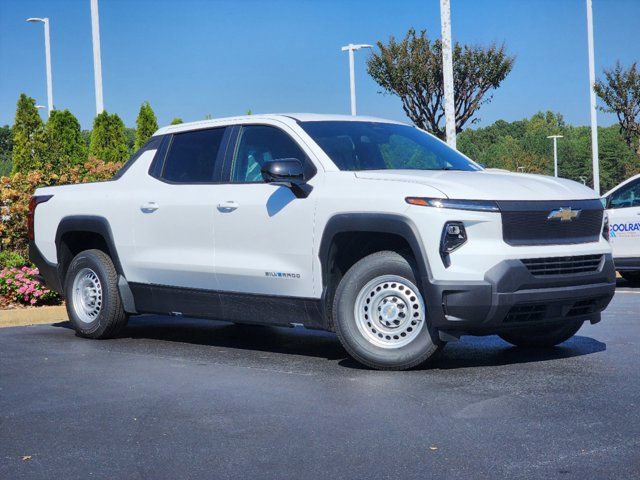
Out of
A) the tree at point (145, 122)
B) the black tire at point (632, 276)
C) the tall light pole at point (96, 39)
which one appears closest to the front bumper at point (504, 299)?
the black tire at point (632, 276)

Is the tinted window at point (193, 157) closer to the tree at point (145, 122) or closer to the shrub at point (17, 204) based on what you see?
the shrub at point (17, 204)

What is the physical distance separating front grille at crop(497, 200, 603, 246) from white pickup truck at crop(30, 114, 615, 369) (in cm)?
1

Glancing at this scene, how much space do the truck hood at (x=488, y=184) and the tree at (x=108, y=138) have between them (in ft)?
61.1

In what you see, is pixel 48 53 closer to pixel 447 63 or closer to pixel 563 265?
pixel 447 63

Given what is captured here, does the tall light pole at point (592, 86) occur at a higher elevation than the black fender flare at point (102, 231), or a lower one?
higher

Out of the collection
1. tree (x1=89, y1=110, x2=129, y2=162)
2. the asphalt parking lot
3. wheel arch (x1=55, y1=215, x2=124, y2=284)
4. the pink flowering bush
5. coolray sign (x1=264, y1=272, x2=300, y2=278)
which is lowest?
the asphalt parking lot

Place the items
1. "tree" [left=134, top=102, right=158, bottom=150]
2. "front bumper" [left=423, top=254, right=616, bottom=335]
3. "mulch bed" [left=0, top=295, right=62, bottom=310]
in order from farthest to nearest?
"tree" [left=134, top=102, right=158, bottom=150], "mulch bed" [left=0, top=295, right=62, bottom=310], "front bumper" [left=423, top=254, right=616, bottom=335]

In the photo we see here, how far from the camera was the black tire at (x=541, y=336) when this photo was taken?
831cm

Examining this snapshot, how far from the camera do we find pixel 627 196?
14492 mm

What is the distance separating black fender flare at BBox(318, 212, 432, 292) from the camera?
281 inches

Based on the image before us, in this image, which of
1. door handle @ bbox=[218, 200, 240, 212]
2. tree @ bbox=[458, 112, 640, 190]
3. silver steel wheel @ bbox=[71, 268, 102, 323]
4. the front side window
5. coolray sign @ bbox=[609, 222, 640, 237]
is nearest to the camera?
door handle @ bbox=[218, 200, 240, 212]

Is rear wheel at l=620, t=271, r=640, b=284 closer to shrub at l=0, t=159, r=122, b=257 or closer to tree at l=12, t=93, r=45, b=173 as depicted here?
shrub at l=0, t=159, r=122, b=257

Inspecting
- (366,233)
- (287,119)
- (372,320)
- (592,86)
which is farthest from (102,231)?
(592,86)

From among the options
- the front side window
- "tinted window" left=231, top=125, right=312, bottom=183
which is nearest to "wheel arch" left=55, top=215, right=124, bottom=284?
"tinted window" left=231, top=125, right=312, bottom=183
